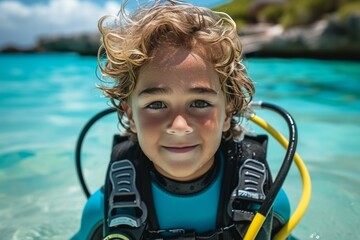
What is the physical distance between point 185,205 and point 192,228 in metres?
0.11

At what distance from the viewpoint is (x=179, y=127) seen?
1372mm

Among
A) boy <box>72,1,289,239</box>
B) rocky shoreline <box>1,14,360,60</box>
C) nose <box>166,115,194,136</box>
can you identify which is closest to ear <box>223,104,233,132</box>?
boy <box>72,1,289,239</box>

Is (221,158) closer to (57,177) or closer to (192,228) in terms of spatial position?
(192,228)

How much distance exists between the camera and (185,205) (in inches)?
64.3

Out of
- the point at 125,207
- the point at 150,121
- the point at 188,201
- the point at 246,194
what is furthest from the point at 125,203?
the point at 246,194

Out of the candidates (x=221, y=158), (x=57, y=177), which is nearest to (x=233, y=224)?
(x=221, y=158)

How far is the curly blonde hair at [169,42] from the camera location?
4.94ft

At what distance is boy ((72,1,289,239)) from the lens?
143cm

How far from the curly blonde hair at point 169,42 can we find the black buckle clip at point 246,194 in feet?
0.86

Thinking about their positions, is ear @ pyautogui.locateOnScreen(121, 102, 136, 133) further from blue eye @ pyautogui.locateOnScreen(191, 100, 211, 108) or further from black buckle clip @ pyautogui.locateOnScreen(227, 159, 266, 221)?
black buckle clip @ pyautogui.locateOnScreen(227, 159, 266, 221)

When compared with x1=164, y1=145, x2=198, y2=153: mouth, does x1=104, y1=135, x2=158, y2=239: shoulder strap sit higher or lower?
lower

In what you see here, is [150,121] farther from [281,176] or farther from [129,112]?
[281,176]

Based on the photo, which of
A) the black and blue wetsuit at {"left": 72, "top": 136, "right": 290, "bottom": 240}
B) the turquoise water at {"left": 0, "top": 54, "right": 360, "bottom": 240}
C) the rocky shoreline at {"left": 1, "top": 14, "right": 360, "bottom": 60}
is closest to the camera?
the black and blue wetsuit at {"left": 72, "top": 136, "right": 290, "bottom": 240}

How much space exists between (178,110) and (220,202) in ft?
1.48
